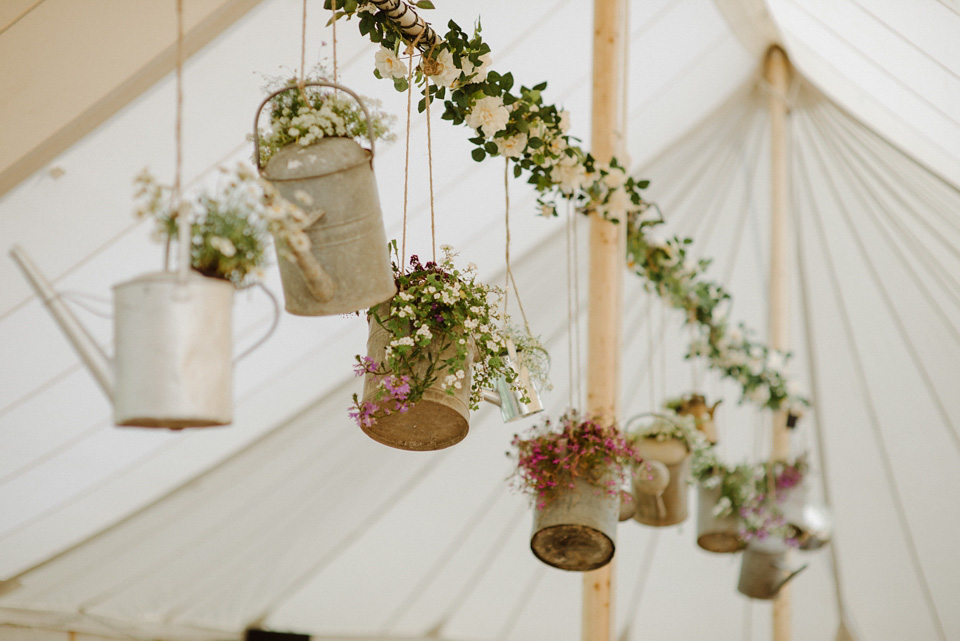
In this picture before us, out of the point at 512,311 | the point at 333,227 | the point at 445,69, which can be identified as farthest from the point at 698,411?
the point at 333,227

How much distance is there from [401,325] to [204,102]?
4.37 feet

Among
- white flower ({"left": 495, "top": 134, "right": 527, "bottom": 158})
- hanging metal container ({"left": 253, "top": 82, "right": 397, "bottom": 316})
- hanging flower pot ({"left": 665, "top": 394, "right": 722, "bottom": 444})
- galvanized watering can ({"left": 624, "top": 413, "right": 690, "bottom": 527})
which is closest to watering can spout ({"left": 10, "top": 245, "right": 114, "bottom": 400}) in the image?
hanging metal container ({"left": 253, "top": 82, "right": 397, "bottom": 316})

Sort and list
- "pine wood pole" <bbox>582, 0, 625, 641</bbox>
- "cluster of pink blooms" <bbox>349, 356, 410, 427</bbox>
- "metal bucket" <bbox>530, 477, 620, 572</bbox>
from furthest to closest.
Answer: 1. "pine wood pole" <bbox>582, 0, 625, 641</bbox>
2. "metal bucket" <bbox>530, 477, 620, 572</bbox>
3. "cluster of pink blooms" <bbox>349, 356, 410, 427</bbox>

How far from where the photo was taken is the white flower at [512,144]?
246cm

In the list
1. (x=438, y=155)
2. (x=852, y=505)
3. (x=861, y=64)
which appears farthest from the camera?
(x=852, y=505)

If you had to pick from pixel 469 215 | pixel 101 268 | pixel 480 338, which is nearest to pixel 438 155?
pixel 469 215

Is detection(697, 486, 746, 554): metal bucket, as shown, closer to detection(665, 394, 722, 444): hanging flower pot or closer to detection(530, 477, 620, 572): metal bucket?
detection(665, 394, 722, 444): hanging flower pot

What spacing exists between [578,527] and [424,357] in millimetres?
863

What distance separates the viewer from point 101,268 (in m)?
3.03

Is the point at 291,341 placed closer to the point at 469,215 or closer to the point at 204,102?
the point at 469,215

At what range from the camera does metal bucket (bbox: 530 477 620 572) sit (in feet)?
8.41

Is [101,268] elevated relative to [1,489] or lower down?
elevated

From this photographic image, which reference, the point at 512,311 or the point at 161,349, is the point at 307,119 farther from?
the point at 512,311

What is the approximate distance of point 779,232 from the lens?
212 inches
